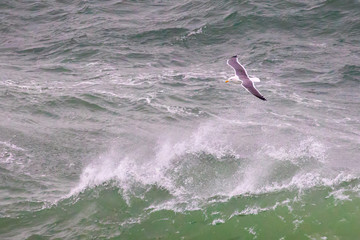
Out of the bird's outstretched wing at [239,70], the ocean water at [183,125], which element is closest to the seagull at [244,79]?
the bird's outstretched wing at [239,70]

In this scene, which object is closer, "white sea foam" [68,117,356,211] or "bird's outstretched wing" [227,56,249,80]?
"white sea foam" [68,117,356,211]

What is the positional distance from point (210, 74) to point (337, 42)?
17.8 ft

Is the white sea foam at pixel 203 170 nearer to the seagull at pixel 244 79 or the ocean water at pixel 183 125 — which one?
the ocean water at pixel 183 125

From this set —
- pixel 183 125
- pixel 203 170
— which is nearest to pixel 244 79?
pixel 203 170

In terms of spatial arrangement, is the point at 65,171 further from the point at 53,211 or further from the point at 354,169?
the point at 354,169

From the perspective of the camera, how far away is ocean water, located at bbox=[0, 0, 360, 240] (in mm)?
10273

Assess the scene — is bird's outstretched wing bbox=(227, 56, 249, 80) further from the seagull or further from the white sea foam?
the white sea foam

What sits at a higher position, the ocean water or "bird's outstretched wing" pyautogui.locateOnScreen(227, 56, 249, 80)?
"bird's outstretched wing" pyautogui.locateOnScreen(227, 56, 249, 80)

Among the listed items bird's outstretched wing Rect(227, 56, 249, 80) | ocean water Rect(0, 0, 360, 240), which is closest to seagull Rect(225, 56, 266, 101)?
bird's outstretched wing Rect(227, 56, 249, 80)

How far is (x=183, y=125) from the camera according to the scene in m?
13.8

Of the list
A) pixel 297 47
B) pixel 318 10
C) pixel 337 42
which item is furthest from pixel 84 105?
pixel 318 10

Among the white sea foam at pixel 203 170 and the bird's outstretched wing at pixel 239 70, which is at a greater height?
the bird's outstretched wing at pixel 239 70

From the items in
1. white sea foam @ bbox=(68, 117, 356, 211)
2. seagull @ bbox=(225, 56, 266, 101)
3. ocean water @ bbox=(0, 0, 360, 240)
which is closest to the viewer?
ocean water @ bbox=(0, 0, 360, 240)

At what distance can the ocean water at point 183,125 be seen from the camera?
10.3 meters
